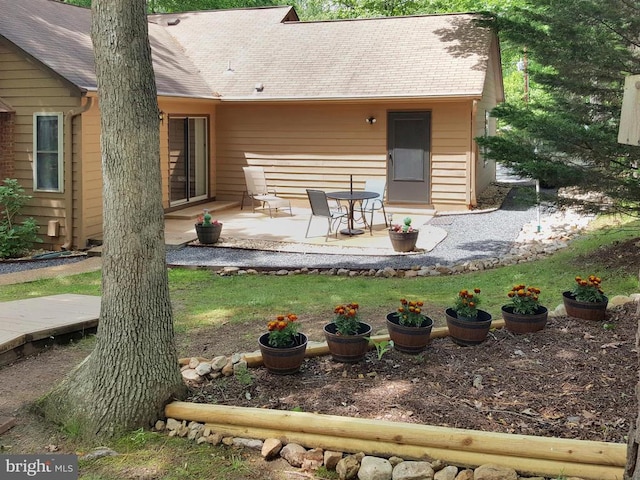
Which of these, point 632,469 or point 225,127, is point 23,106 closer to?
point 225,127

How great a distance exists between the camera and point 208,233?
10.0 meters

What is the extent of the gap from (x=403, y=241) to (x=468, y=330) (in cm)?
498

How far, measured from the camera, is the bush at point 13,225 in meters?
9.84

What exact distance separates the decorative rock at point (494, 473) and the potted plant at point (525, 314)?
1.83m

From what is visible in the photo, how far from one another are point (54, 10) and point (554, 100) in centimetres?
960

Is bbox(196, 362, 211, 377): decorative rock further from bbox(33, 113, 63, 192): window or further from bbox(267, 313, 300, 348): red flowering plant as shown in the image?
bbox(33, 113, 63, 192): window

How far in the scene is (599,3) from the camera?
290 inches

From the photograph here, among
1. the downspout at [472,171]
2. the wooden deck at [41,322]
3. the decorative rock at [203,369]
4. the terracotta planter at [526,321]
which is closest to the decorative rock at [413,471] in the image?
the decorative rock at [203,369]

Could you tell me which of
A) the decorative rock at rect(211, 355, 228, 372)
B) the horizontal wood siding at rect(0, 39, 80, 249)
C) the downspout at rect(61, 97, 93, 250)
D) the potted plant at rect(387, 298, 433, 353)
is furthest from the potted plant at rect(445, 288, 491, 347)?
the horizontal wood siding at rect(0, 39, 80, 249)

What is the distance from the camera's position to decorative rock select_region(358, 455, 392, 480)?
287cm

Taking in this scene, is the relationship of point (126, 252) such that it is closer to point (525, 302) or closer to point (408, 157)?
point (525, 302)

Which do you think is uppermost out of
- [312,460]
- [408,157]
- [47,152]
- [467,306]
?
[408,157]

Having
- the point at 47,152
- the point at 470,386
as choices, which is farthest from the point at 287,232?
the point at 470,386

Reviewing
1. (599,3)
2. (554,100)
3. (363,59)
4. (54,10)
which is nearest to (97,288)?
(554,100)
